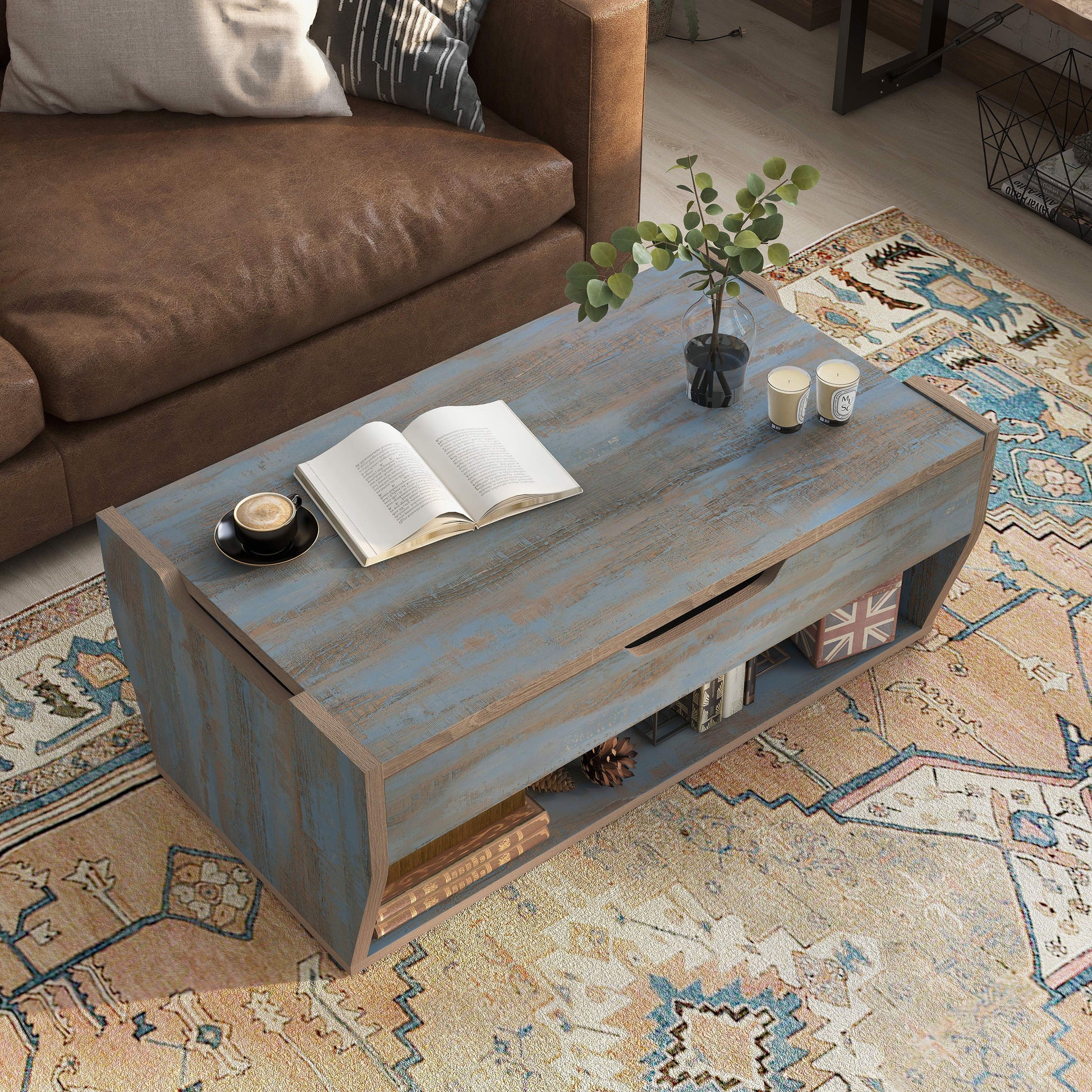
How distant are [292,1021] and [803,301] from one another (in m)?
1.71

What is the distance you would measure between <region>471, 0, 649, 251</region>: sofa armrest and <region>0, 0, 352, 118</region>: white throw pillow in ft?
1.00

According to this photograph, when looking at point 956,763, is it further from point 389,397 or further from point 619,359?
point 389,397

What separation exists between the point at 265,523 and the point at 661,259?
1.89 ft

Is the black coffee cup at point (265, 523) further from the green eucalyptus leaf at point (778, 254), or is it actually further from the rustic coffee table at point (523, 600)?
the green eucalyptus leaf at point (778, 254)

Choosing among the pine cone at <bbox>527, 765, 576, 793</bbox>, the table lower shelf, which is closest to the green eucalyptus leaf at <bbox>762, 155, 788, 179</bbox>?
the table lower shelf

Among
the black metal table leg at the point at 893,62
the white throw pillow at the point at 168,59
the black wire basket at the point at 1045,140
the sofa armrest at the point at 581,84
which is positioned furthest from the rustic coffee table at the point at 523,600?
the black metal table leg at the point at 893,62

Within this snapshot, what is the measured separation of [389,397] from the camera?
6.34 feet

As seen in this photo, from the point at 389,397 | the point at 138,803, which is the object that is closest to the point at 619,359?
the point at 389,397

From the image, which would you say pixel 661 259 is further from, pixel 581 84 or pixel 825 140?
pixel 825 140

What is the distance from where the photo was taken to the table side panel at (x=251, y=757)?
5.00 ft

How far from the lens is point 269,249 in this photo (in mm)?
2229

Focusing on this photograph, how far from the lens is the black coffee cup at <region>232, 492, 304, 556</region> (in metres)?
1.66

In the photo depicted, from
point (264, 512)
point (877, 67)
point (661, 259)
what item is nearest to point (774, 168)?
point (661, 259)

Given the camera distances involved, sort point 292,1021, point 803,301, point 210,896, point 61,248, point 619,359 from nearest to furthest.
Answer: point 292,1021
point 210,896
point 619,359
point 61,248
point 803,301
